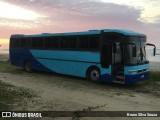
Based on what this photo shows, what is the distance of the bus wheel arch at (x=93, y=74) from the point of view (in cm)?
1707

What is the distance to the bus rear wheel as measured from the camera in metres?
17.1

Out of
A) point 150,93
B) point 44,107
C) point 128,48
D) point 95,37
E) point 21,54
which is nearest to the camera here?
point 44,107

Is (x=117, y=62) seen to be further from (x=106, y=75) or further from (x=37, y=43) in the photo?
(x=37, y=43)

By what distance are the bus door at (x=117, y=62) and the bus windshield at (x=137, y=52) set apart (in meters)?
0.42

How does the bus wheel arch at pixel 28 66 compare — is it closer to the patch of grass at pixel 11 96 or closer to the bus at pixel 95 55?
the bus at pixel 95 55

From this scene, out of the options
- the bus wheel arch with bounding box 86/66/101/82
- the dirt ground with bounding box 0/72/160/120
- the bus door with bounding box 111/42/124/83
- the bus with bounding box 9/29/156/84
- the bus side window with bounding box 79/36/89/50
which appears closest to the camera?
the dirt ground with bounding box 0/72/160/120

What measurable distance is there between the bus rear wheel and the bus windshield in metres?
2.30

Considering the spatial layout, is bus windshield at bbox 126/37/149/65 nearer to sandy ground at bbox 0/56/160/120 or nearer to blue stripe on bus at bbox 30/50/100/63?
sandy ground at bbox 0/56/160/120

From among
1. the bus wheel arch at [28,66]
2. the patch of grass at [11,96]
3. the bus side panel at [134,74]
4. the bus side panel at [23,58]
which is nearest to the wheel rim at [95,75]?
the bus side panel at [134,74]

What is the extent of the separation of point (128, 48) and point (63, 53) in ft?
17.1

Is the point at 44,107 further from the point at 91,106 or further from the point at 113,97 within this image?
the point at 113,97

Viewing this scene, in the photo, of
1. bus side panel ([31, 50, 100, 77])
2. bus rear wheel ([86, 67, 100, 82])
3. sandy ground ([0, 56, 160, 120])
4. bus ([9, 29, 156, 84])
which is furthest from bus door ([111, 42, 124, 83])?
bus rear wheel ([86, 67, 100, 82])

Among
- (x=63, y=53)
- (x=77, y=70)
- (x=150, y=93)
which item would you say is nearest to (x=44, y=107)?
(x=150, y=93)

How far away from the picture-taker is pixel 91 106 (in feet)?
35.1
